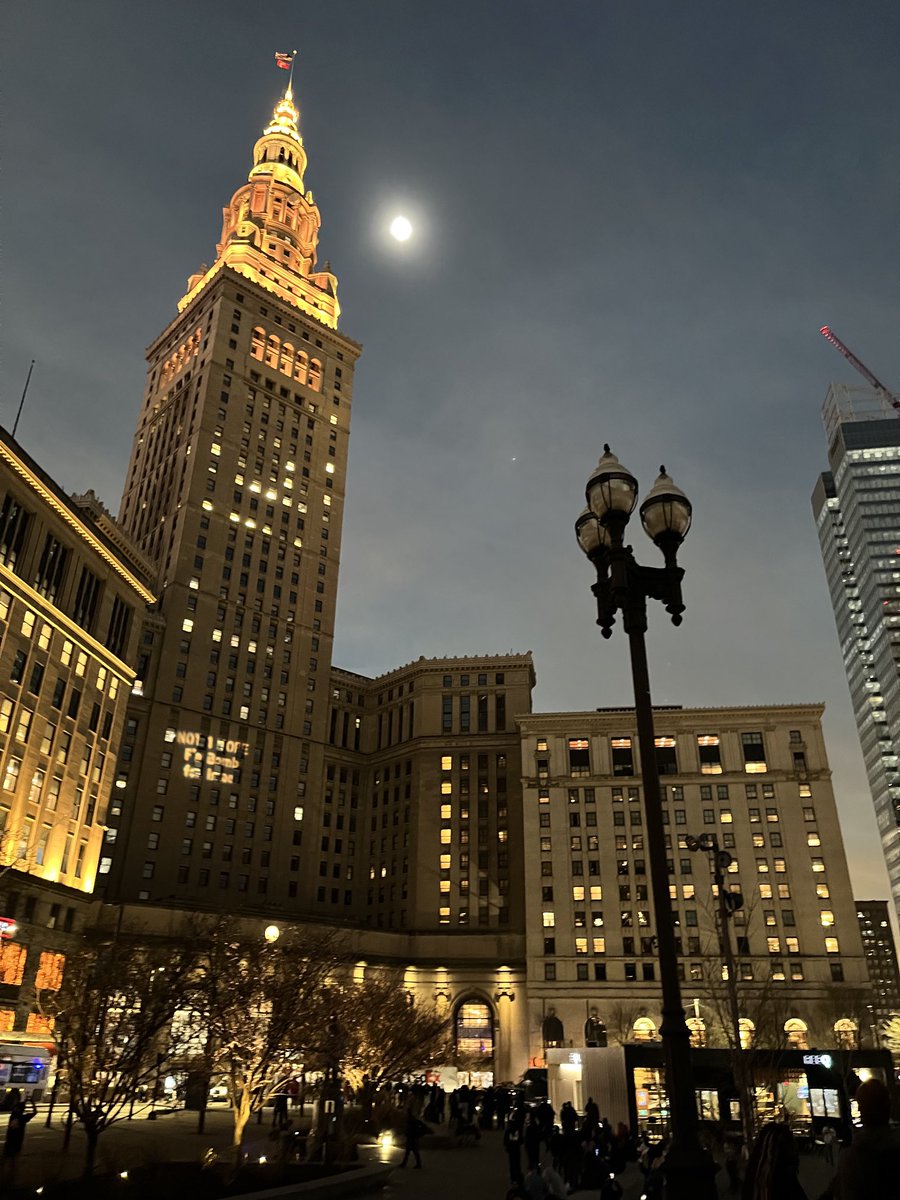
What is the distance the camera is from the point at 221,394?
11644cm

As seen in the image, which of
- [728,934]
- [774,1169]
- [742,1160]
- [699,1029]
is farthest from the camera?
[699,1029]

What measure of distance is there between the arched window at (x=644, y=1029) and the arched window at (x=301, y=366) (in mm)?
94843

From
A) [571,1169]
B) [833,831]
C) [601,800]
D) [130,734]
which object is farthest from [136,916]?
[833,831]

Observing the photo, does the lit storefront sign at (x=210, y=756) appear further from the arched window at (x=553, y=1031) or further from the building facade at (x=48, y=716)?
the arched window at (x=553, y=1031)

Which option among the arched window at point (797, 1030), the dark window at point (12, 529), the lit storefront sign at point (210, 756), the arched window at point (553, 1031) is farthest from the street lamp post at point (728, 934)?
the lit storefront sign at point (210, 756)

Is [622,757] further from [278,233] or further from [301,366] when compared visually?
[278,233]

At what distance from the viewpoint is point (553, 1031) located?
92.9 m

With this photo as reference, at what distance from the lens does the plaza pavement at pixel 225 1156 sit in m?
20.9

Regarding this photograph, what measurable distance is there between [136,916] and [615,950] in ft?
170

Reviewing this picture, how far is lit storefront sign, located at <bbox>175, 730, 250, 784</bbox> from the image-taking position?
9706 cm

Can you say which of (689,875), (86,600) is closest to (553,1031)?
(689,875)

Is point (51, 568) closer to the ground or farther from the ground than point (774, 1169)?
farther from the ground

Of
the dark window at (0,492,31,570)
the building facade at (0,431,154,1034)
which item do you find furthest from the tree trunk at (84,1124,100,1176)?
the dark window at (0,492,31,570)

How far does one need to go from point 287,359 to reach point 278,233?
32557 millimetres
